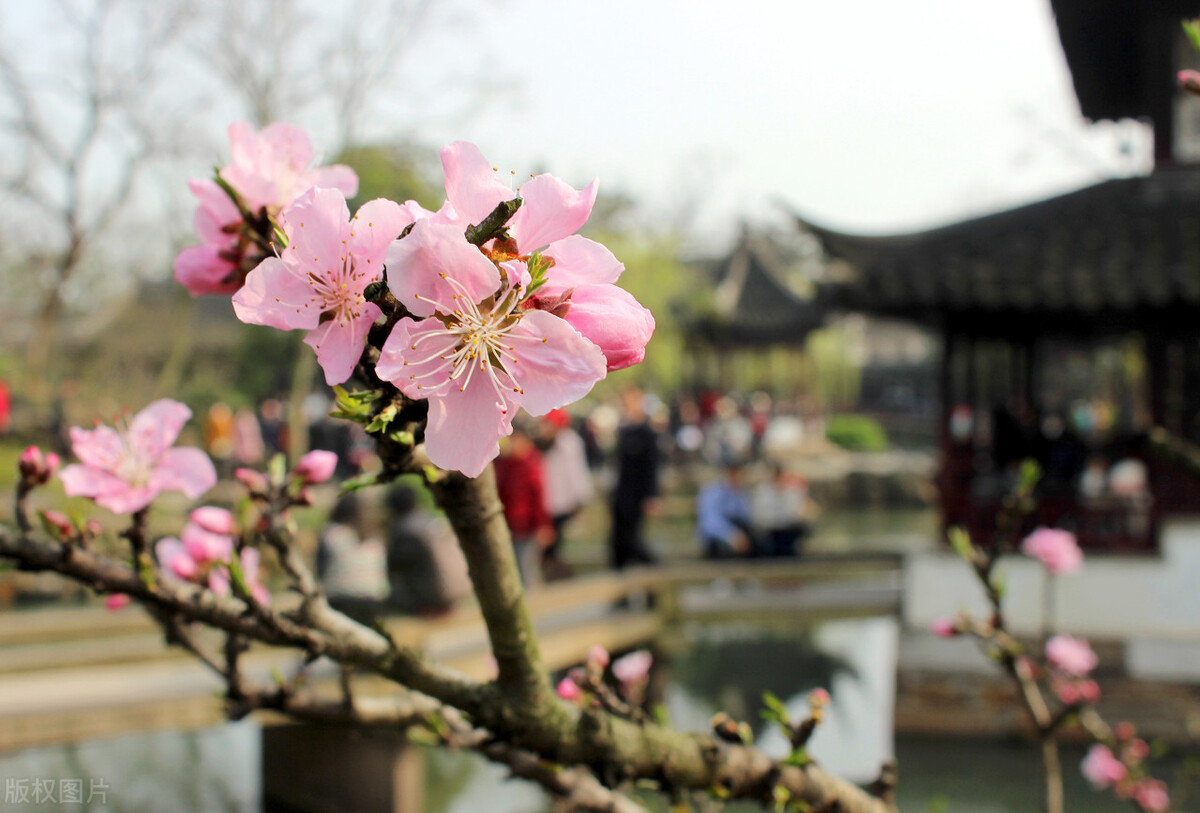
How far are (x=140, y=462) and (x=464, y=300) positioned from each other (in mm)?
846

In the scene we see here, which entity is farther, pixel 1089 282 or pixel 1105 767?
pixel 1089 282

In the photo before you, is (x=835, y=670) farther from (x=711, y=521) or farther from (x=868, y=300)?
(x=868, y=300)

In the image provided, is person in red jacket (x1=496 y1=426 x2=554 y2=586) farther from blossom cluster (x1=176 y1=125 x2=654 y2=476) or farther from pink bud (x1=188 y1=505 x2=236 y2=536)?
blossom cluster (x1=176 y1=125 x2=654 y2=476)

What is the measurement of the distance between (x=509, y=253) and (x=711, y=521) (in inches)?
334

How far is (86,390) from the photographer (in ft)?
80.8

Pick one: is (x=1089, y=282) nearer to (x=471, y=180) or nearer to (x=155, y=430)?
(x=155, y=430)

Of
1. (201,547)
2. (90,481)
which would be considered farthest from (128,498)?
(201,547)

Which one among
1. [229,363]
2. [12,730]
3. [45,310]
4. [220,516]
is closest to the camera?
[220,516]

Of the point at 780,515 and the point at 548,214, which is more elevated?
the point at 548,214

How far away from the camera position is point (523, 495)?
7219mm

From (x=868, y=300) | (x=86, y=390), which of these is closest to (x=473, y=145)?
(x=868, y=300)

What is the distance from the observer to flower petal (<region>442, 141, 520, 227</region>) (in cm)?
80

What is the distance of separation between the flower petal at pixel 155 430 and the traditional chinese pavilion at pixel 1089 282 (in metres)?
5.88

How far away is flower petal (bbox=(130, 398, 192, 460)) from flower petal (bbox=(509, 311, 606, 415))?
78 cm
